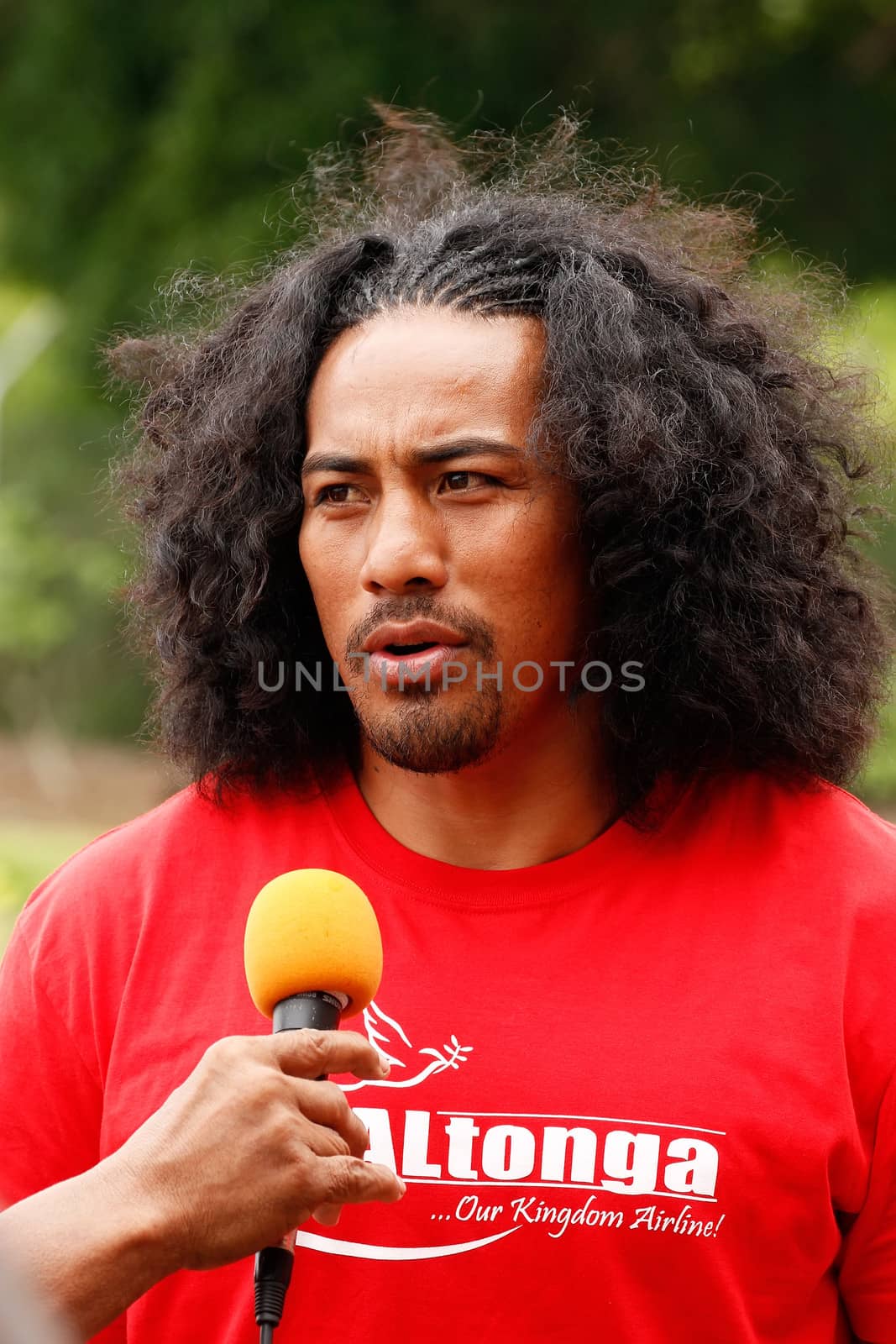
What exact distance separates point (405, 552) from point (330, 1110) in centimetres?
108

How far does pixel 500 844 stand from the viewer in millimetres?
3129

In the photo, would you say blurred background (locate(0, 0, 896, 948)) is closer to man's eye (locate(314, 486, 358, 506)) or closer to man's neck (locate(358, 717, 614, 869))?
man's eye (locate(314, 486, 358, 506))

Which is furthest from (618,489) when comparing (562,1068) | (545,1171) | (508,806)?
(545,1171)

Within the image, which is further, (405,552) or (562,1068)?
(405,552)

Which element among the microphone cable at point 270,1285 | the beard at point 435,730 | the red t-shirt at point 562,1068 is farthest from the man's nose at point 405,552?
the microphone cable at point 270,1285

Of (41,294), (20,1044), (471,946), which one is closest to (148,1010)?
(20,1044)

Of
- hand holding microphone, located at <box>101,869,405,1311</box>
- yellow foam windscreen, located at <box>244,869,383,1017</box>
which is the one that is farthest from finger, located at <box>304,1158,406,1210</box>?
yellow foam windscreen, located at <box>244,869,383,1017</box>

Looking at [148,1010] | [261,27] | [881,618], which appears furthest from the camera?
[261,27]

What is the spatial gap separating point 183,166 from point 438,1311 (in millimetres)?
8709

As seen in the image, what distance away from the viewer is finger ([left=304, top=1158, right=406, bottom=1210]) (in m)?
2.27

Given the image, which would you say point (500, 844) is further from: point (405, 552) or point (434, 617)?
point (405, 552)

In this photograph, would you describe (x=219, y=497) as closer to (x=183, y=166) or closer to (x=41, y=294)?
(x=183, y=166)

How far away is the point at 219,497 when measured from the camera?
3455 millimetres

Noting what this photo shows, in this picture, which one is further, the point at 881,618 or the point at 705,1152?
the point at 881,618
